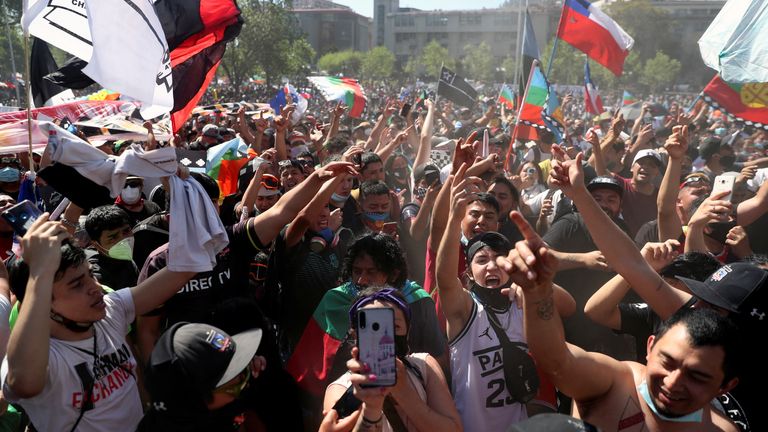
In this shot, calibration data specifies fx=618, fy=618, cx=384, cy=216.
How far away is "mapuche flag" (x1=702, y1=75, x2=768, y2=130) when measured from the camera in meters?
6.89

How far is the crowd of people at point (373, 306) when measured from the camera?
1.97 meters

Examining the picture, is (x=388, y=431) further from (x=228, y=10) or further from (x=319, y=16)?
(x=319, y=16)

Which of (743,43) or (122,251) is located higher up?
(743,43)

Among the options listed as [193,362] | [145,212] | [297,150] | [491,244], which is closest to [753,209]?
[491,244]

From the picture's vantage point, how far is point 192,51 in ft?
15.8

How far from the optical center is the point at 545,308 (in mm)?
1968

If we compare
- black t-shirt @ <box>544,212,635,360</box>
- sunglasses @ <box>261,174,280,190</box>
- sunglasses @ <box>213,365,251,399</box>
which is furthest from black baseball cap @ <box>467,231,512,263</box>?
sunglasses @ <box>261,174,280,190</box>

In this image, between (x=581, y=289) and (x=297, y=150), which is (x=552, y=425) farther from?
(x=297, y=150)

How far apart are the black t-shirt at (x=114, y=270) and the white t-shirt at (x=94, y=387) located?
111 centimetres

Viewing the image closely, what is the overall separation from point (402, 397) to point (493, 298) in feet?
3.00

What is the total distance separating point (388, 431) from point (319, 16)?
115 metres

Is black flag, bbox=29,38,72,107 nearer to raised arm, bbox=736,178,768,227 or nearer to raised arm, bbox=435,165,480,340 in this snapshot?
raised arm, bbox=435,165,480,340

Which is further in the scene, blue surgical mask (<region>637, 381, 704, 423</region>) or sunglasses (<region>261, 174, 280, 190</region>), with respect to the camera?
sunglasses (<region>261, 174, 280, 190</region>)

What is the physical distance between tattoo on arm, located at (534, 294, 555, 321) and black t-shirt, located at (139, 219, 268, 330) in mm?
1718
